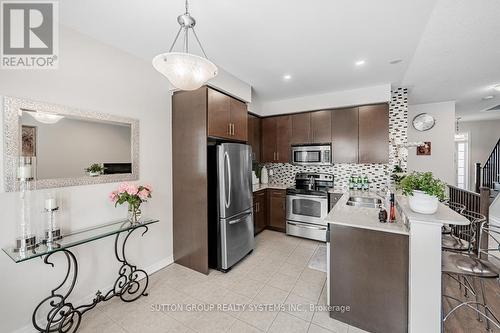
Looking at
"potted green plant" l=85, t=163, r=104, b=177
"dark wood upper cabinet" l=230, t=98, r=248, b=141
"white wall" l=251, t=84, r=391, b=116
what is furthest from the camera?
"white wall" l=251, t=84, r=391, b=116

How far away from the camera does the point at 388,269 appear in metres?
1.68

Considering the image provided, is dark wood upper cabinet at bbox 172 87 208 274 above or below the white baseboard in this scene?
above

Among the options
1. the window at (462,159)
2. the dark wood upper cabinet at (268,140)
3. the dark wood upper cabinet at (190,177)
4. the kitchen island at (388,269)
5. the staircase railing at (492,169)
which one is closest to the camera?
the kitchen island at (388,269)

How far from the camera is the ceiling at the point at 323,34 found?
1.69 metres

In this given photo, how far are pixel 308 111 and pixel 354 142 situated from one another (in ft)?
3.51

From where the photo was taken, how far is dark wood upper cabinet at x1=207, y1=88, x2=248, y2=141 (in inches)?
106

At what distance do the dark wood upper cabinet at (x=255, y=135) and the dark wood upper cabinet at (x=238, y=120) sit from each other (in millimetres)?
873

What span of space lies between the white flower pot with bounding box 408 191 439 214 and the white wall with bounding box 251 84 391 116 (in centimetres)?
242

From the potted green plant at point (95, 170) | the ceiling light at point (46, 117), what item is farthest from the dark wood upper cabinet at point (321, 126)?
the ceiling light at point (46, 117)

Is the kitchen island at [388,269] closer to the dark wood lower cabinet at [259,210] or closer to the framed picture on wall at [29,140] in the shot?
the dark wood lower cabinet at [259,210]

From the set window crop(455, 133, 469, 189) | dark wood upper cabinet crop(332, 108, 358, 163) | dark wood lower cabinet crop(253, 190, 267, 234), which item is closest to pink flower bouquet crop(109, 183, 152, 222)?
dark wood lower cabinet crop(253, 190, 267, 234)

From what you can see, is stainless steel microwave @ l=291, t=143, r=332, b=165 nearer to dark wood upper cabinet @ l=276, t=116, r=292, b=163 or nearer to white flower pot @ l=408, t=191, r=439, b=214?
dark wood upper cabinet @ l=276, t=116, r=292, b=163

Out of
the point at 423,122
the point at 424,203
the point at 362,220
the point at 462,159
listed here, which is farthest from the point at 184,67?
the point at 462,159

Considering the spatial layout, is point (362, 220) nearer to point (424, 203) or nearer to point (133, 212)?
→ point (424, 203)
